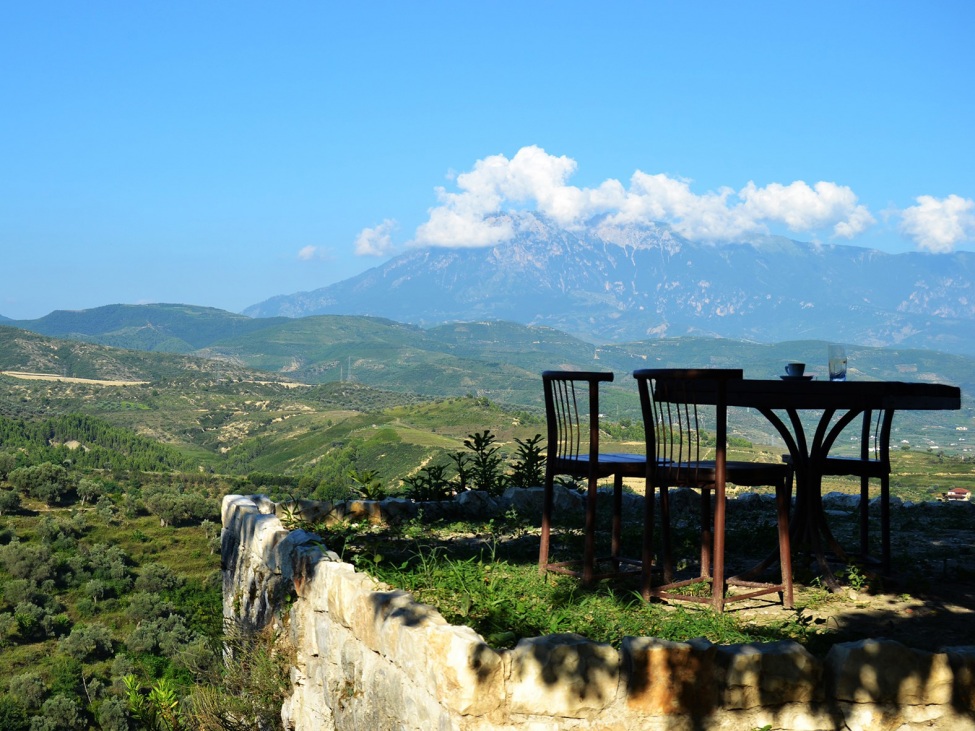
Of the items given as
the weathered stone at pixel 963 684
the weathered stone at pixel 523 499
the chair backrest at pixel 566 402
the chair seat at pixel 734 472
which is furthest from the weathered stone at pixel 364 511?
the weathered stone at pixel 963 684

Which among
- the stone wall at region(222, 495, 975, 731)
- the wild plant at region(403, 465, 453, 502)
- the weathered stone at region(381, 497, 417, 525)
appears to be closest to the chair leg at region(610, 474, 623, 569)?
the stone wall at region(222, 495, 975, 731)

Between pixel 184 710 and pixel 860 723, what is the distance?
4.83 metres

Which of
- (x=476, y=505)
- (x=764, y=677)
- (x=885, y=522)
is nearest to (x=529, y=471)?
(x=476, y=505)

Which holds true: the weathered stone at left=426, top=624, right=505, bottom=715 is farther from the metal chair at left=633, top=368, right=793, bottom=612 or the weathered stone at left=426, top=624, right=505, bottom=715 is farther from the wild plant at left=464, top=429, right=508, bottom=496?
the wild plant at left=464, top=429, right=508, bottom=496

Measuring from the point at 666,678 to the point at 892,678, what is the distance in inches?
30.8

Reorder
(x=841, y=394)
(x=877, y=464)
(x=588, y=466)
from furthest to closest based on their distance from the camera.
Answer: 1. (x=877, y=464)
2. (x=588, y=466)
3. (x=841, y=394)

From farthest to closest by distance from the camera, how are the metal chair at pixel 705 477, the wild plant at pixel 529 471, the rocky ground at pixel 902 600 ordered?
the wild plant at pixel 529 471 → the metal chair at pixel 705 477 → the rocky ground at pixel 902 600

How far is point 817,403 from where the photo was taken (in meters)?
4.96

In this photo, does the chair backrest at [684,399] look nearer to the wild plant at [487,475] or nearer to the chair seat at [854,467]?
the chair seat at [854,467]

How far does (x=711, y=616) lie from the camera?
4.38 m

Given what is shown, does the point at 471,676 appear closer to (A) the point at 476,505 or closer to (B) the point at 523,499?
(A) the point at 476,505

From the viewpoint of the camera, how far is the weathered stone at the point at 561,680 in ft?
10.7

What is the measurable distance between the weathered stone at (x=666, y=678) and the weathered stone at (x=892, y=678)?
488 mm

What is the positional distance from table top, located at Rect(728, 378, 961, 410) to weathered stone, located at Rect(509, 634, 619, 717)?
6.07 feet
